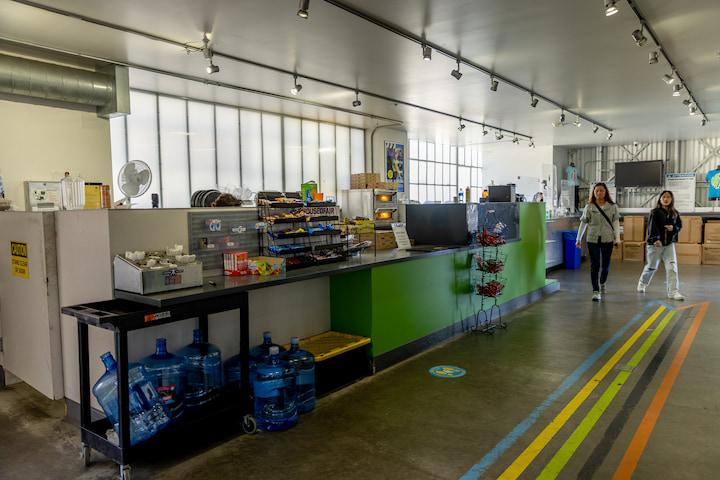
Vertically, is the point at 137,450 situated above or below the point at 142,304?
below

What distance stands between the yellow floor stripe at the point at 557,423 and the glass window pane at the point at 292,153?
714 centimetres

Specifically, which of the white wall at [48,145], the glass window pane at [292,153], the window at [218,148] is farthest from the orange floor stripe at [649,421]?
the glass window pane at [292,153]

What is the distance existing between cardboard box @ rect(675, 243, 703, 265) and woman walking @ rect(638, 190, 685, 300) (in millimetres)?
5774

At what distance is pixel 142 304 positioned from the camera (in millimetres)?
2945

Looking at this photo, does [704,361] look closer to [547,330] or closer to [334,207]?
[547,330]

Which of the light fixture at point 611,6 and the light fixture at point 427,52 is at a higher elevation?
the light fixture at point 427,52

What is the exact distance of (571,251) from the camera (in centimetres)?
1127

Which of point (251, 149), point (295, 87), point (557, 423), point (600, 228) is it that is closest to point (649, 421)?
point (557, 423)

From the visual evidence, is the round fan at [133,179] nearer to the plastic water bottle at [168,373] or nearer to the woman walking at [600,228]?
the plastic water bottle at [168,373]

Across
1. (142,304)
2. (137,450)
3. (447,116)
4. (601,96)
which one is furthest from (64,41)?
(601,96)

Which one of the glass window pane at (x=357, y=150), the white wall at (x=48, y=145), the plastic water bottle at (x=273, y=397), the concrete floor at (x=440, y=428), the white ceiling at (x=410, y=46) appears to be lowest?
the concrete floor at (x=440, y=428)

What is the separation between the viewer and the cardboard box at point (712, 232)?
39.7ft

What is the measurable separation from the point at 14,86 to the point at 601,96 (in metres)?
8.54

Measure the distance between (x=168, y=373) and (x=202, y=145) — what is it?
650 cm
